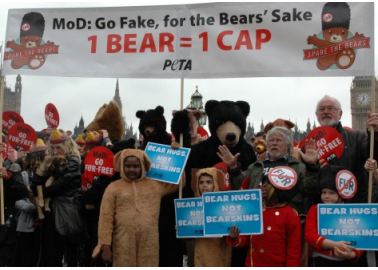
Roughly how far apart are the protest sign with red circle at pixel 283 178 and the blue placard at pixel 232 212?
17 cm

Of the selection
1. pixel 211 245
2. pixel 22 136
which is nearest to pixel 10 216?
pixel 22 136

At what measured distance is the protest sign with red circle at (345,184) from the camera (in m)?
4.35

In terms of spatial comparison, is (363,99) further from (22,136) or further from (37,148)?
(37,148)

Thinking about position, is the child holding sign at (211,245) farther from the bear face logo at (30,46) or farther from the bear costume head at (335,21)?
the bear face logo at (30,46)

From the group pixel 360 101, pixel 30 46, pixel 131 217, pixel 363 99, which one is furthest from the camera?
pixel 360 101

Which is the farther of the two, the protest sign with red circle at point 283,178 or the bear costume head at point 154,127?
the bear costume head at point 154,127

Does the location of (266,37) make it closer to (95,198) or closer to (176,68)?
(176,68)

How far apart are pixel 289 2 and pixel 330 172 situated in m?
1.79

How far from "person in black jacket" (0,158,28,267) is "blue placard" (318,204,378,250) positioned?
331cm

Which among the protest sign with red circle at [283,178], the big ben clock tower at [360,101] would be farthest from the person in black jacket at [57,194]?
the big ben clock tower at [360,101]

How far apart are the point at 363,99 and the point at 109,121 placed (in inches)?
3586

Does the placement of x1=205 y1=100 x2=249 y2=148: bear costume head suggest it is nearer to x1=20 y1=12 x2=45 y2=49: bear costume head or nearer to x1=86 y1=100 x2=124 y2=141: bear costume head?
x1=86 y1=100 x2=124 y2=141: bear costume head

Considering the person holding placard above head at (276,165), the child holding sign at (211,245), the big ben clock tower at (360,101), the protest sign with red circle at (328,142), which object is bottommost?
the child holding sign at (211,245)

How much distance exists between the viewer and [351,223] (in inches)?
168
